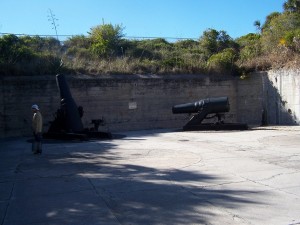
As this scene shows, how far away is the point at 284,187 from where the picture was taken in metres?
6.02

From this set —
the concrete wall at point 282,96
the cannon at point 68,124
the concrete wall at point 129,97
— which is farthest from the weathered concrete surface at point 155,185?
the concrete wall at point 282,96

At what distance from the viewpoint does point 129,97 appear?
59.8 ft

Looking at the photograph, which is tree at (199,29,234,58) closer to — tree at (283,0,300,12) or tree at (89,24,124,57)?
tree at (89,24,124,57)

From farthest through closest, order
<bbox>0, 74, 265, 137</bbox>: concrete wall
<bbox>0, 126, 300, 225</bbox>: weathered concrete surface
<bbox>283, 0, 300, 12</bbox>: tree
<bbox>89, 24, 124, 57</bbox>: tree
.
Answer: <bbox>283, 0, 300, 12</bbox>: tree → <bbox>89, 24, 124, 57</bbox>: tree → <bbox>0, 74, 265, 137</bbox>: concrete wall → <bbox>0, 126, 300, 225</bbox>: weathered concrete surface

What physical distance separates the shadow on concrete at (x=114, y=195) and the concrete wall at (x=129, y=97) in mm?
8163

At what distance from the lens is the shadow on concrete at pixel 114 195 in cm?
485

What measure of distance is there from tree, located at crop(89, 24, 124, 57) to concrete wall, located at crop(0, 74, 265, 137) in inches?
308

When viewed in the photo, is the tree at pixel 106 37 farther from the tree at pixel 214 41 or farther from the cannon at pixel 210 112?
the cannon at pixel 210 112

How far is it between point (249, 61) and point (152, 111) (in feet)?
19.8

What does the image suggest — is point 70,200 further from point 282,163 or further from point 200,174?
point 282,163

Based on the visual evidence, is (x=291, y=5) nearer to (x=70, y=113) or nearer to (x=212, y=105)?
(x=212, y=105)

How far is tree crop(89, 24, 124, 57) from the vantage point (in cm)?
2611

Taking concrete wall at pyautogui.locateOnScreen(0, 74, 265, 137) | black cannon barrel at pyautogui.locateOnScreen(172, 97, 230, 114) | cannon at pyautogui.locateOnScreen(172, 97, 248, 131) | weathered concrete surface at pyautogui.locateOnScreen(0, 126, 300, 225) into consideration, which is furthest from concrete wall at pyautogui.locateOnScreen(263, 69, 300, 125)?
weathered concrete surface at pyautogui.locateOnScreen(0, 126, 300, 225)

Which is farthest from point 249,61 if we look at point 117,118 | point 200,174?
point 200,174
